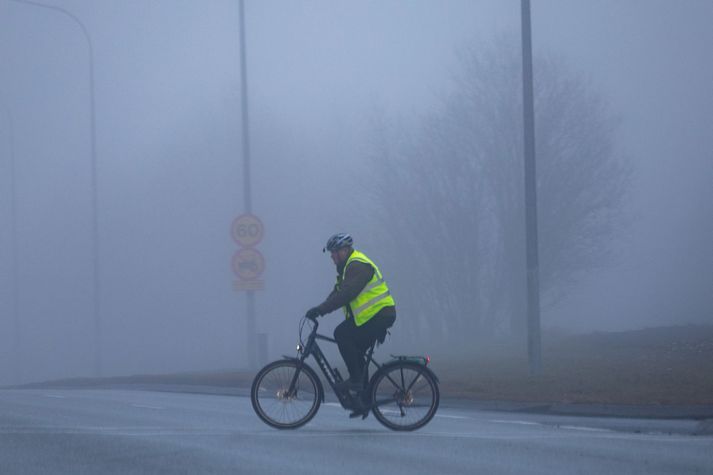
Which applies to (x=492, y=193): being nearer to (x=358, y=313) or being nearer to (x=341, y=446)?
(x=358, y=313)

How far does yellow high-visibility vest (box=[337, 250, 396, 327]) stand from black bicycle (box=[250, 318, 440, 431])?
264 millimetres

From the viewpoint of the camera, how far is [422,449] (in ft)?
29.9

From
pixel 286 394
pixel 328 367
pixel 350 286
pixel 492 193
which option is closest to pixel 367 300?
pixel 350 286

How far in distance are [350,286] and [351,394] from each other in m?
0.98

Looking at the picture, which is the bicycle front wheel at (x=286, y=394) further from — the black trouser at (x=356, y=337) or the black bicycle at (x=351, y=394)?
the black trouser at (x=356, y=337)

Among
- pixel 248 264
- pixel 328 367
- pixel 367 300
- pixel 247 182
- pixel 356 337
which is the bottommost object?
pixel 328 367

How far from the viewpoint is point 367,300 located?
10188 mm

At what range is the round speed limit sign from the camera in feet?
76.3

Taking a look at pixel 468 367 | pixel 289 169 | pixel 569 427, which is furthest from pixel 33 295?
pixel 569 427

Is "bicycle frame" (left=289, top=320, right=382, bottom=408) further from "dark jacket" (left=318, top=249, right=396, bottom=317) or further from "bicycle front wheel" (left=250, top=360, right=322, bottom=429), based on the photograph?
"dark jacket" (left=318, top=249, right=396, bottom=317)

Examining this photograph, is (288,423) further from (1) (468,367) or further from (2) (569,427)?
(1) (468,367)

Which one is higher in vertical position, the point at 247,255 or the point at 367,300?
the point at 247,255

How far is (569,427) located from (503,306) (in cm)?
2514

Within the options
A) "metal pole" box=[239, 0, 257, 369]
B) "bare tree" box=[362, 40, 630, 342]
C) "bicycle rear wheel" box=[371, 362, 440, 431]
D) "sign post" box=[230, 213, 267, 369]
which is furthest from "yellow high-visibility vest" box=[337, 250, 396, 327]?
"bare tree" box=[362, 40, 630, 342]
